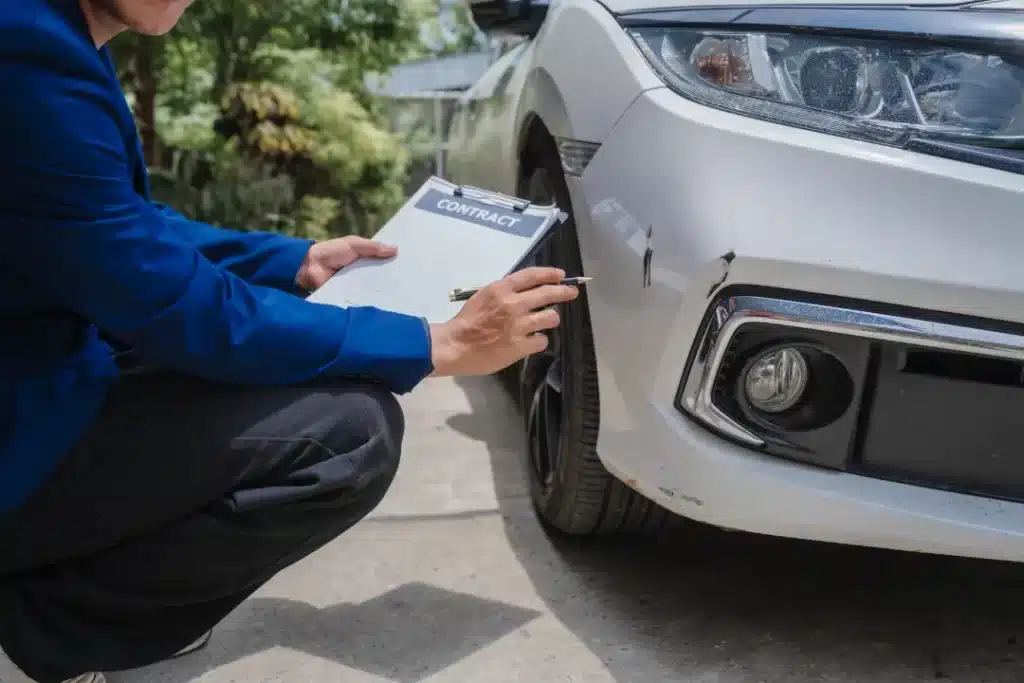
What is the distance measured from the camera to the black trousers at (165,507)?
1345 mm

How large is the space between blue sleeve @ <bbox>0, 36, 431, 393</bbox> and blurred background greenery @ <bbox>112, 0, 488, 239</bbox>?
4828mm

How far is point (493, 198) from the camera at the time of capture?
5.64 feet

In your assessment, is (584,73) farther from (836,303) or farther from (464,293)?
(836,303)

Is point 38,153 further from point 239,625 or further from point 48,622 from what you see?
point 239,625

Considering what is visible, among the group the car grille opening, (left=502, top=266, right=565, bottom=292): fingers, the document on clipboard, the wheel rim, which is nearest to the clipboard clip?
the document on clipboard

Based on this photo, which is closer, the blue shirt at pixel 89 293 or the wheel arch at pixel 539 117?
the blue shirt at pixel 89 293

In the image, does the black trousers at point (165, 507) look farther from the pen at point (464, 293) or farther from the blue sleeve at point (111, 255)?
the pen at point (464, 293)

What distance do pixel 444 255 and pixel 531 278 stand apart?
259 millimetres

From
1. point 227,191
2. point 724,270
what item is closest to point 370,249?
point 724,270

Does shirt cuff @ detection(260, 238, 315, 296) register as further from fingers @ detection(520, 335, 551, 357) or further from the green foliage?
the green foliage

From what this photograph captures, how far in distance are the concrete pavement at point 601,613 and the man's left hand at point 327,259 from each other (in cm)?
61

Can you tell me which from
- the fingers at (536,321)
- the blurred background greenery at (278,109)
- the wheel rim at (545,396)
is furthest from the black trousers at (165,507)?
the blurred background greenery at (278,109)

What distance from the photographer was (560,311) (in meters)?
1.83

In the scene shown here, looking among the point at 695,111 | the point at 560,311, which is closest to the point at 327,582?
the point at 560,311
